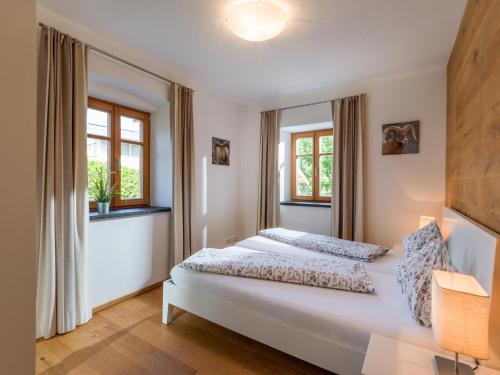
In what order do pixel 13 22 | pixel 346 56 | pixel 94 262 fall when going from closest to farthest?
pixel 13 22, pixel 94 262, pixel 346 56

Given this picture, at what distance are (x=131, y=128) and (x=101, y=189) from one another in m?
0.92

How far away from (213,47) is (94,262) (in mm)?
2363

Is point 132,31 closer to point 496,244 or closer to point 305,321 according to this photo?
point 305,321

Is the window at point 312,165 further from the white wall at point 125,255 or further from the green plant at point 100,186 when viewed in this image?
the green plant at point 100,186

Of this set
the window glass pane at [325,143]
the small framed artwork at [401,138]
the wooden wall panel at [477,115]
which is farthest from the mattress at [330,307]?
the window glass pane at [325,143]

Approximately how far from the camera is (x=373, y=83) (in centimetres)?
313

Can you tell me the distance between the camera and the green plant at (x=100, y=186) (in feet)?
8.36

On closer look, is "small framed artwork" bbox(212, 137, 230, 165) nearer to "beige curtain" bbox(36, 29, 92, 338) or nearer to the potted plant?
the potted plant

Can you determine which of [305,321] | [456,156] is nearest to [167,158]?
[305,321]

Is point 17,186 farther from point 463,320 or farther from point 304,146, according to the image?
point 304,146

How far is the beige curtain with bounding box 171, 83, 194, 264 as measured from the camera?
2961 millimetres

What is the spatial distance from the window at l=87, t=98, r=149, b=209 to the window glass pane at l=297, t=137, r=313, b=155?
2334 mm

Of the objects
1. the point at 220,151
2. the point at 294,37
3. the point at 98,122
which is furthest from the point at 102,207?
the point at 294,37

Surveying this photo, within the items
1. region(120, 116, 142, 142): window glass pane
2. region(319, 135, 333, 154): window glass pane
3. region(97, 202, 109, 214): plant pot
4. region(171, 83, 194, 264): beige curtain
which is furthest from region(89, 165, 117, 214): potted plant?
region(319, 135, 333, 154): window glass pane
